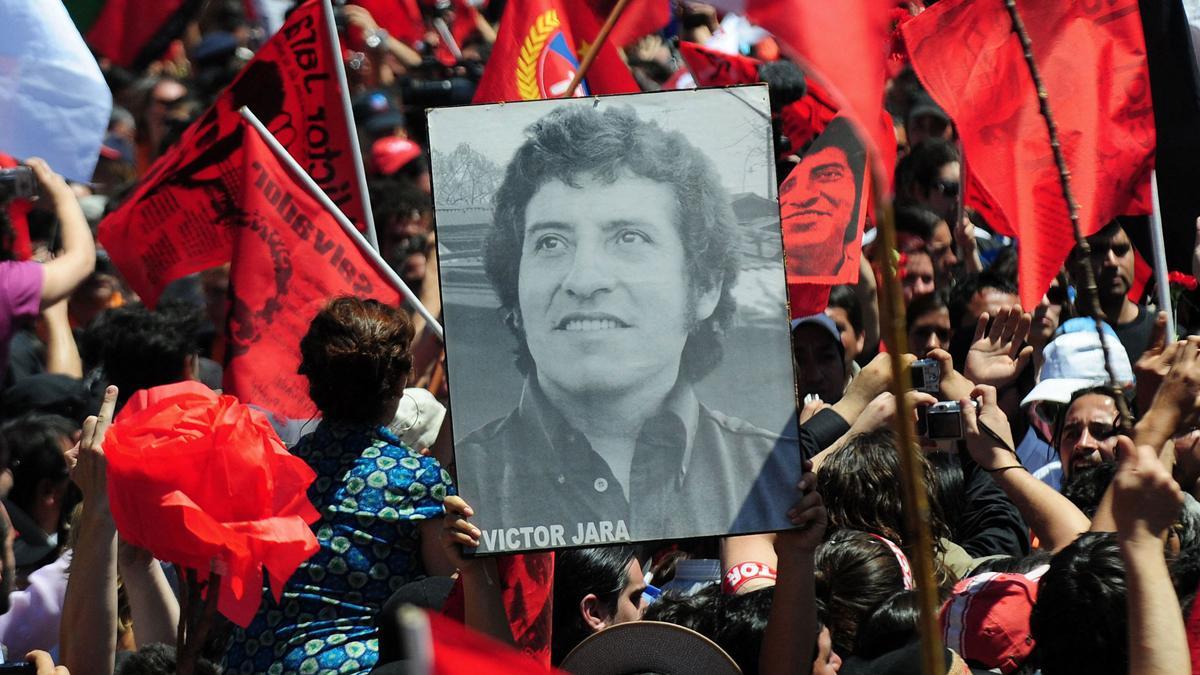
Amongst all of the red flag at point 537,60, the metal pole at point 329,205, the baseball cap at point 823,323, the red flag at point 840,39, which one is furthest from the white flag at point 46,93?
the red flag at point 840,39

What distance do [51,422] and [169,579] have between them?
916 mm

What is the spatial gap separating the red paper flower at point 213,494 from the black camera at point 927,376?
209 centimetres

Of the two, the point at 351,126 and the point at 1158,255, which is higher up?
the point at 351,126

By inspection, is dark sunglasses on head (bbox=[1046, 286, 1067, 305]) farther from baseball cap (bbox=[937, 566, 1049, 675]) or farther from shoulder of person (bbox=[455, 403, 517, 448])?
shoulder of person (bbox=[455, 403, 517, 448])

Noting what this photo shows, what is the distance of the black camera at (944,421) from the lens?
486 centimetres

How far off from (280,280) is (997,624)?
2.77 meters

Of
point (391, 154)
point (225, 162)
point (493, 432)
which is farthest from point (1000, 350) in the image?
point (391, 154)

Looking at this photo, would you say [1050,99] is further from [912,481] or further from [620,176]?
[912,481]

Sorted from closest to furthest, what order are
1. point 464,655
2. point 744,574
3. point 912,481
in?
point 464,655 → point 912,481 → point 744,574

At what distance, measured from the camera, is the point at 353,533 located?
4145mm

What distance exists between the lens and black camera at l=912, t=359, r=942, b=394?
5.20 metres

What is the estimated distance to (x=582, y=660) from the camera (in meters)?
3.62

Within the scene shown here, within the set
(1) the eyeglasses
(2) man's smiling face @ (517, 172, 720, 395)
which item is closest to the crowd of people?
(2) man's smiling face @ (517, 172, 720, 395)

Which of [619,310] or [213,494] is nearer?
[619,310]
